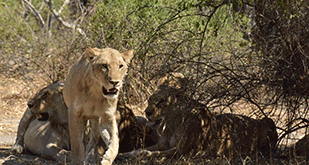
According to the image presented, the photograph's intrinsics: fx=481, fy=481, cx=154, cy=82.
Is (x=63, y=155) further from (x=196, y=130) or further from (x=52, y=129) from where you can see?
(x=196, y=130)

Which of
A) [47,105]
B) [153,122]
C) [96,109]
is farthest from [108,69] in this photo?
[47,105]

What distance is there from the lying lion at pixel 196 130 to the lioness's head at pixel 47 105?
3.51ft

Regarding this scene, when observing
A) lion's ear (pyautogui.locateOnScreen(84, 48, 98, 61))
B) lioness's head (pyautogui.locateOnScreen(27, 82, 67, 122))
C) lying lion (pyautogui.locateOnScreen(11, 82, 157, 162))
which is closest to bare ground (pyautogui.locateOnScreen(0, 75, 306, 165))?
lying lion (pyautogui.locateOnScreen(11, 82, 157, 162))

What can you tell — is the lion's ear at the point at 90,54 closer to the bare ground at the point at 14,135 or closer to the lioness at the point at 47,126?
the bare ground at the point at 14,135

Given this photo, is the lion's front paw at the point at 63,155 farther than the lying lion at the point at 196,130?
No

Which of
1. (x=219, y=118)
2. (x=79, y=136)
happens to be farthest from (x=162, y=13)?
(x=79, y=136)

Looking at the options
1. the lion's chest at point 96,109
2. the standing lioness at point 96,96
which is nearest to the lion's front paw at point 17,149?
the standing lioness at point 96,96

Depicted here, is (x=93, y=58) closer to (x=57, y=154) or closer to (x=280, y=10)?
(x=57, y=154)

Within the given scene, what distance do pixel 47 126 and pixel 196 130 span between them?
1.94 meters

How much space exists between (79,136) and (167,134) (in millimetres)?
1395

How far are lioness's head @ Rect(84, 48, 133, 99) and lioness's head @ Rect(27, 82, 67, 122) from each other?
1516 mm

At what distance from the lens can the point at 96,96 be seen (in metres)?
5.04

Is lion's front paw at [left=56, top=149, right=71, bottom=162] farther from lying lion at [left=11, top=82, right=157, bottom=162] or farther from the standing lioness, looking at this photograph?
the standing lioness

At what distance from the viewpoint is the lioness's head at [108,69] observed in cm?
465
